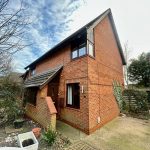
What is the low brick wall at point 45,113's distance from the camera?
703 cm

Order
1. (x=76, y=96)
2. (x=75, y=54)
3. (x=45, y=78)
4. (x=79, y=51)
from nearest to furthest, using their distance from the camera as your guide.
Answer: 1. (x=76, y=96)
2. (x=79, y=51)
3. (x=75, y=54)
4. (x=45, y=78)

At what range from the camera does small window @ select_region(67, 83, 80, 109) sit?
26.5ft

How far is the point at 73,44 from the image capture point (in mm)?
9031

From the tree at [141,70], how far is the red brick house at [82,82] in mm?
11992

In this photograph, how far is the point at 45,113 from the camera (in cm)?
762

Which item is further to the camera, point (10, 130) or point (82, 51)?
point (82, 51)

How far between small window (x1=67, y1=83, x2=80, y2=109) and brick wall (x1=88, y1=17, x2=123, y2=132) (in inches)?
39.5

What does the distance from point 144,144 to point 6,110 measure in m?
8.97

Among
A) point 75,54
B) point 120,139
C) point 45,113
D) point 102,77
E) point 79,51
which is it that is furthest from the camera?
point 102,77

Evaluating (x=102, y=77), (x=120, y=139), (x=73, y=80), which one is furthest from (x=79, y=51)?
(x=120, y=139)

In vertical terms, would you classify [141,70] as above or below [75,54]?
above

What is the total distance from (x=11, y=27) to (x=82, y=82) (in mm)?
5055

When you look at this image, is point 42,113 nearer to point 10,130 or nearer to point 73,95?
point 10,130

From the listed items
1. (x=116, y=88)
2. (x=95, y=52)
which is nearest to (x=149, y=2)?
(x=95, y=52)
